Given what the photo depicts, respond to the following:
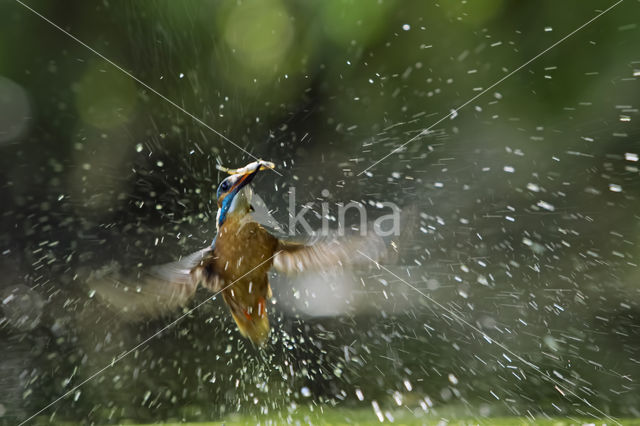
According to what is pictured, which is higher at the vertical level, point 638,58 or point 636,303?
point 638,58

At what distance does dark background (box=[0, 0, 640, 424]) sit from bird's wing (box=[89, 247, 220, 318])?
1.49 meters

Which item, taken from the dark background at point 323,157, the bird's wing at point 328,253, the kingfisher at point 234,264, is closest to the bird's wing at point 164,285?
the kingfisher at point 234,264

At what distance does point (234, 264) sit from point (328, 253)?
0.73 ft

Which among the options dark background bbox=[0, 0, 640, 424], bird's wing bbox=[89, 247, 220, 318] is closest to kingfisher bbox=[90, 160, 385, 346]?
bird's wing bbox=[89, 247, 220, 318]

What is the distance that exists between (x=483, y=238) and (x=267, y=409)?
82.7 inches

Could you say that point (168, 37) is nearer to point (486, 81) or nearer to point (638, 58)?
point (486, 81)

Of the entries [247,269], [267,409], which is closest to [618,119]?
[267,409]

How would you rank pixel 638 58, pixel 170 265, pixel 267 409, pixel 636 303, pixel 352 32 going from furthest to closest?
pixel 636 303 → pixel 352 32 → pixel 638 58 → pixel 267 409 → pixel 170 265

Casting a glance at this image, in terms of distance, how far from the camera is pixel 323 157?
3410 mm

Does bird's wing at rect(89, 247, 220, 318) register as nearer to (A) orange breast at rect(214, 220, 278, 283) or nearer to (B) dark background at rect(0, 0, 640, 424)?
(A) orange breast at rect(214, 220, 278, 283)

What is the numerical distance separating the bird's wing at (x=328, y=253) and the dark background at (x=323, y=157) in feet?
4.86

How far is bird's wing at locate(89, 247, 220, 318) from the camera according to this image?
52.3 inches

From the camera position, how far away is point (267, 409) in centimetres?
222

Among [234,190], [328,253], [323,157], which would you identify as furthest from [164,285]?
[323,157]
